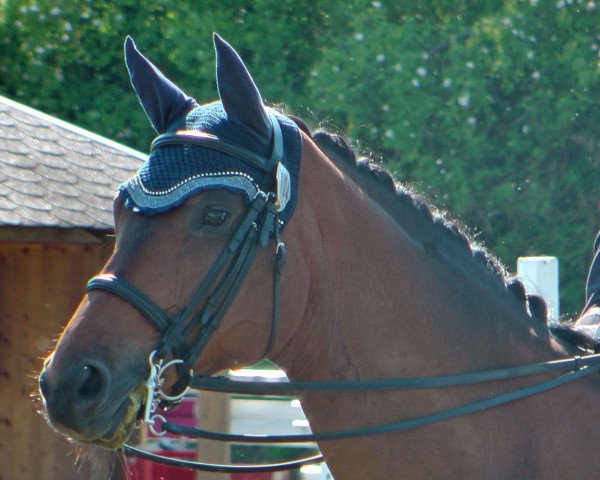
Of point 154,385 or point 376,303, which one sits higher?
point 376,303

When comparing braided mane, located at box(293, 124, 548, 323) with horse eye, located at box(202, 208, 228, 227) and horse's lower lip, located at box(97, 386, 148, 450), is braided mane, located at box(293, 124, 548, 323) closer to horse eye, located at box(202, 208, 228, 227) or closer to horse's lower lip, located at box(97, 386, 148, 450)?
horse eye, located at box(202, 208, 228, 227)

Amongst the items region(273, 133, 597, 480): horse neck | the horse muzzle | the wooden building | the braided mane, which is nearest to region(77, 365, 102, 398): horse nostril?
the horse muzzle

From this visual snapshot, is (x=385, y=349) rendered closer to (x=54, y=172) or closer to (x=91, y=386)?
(x=91, y=386)

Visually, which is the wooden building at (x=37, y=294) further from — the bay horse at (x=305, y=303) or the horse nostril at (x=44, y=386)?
the horse nostril at (x=44, y=386)

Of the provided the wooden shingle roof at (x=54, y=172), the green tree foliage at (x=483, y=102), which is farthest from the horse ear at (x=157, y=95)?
the green tree foliage at (x=483, y=102)

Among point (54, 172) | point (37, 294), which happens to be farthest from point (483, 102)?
point (37, 294)

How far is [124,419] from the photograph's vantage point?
2174 millimetres

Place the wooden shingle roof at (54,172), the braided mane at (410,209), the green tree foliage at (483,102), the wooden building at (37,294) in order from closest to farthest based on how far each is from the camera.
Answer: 1. the braided mane at (410,209)
2. the wooden shingle roof at (54,172)
3. the wooden building at (37,294)
4. the green tree foliage at (483,102)

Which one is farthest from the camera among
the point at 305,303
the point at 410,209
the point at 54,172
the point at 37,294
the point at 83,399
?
the point at 37,294

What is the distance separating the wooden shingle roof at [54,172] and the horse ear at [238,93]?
272 centimetres

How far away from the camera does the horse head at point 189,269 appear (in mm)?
2146

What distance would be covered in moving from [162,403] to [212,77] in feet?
31.8

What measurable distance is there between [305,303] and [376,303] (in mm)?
192

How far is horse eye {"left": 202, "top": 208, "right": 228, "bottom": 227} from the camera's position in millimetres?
2277
